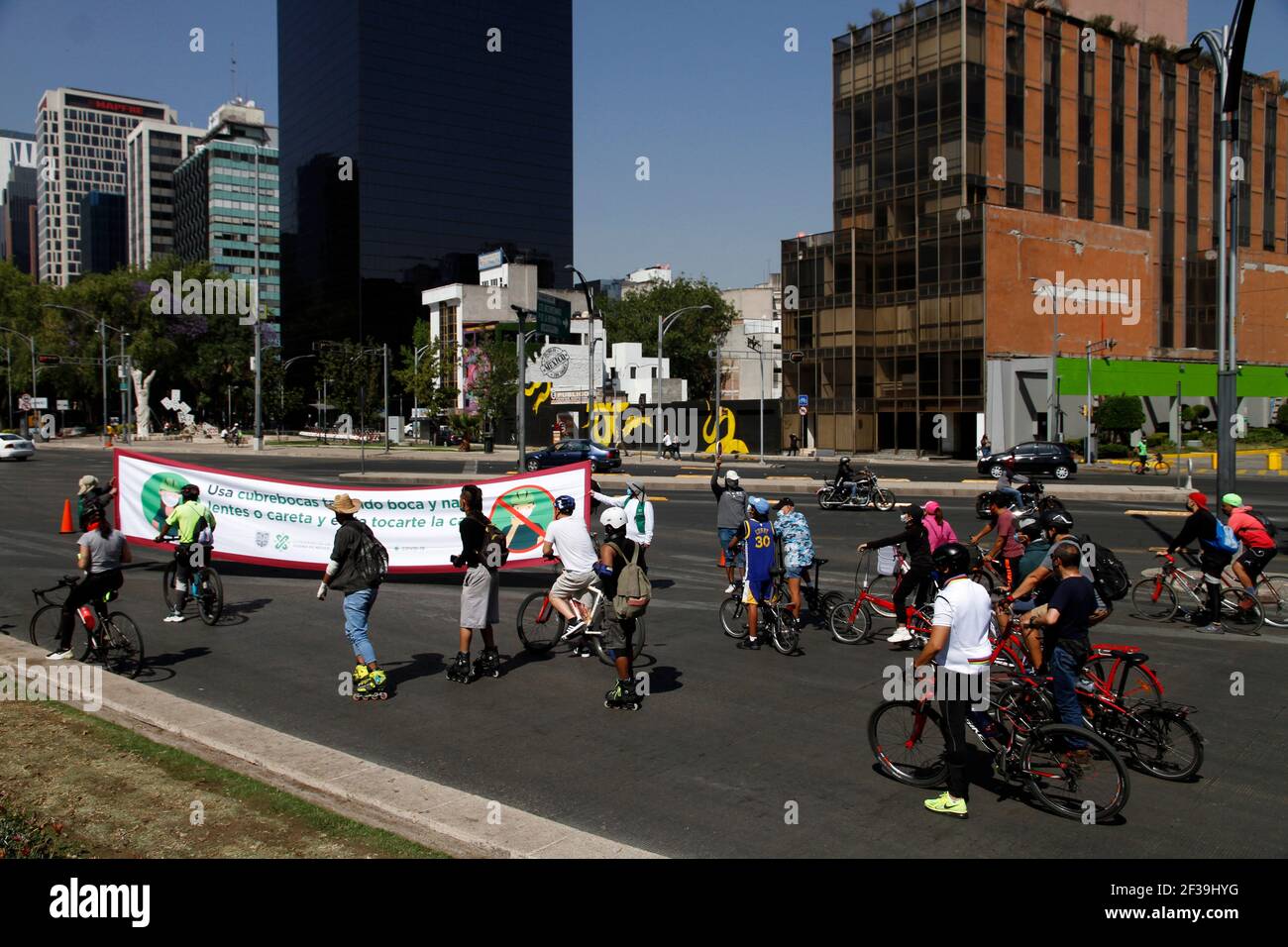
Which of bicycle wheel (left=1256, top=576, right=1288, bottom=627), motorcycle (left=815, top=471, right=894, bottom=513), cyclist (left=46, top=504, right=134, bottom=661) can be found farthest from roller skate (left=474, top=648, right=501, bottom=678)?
motorcycle (left=815, top=471, right=894, bottom=513)

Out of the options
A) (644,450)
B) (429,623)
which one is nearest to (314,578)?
(429,623)

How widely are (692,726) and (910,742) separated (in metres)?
2.11

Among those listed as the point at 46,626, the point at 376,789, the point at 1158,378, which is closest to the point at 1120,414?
the point at 1158,378

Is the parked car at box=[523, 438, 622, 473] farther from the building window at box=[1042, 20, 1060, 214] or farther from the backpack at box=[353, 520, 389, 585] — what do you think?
the building window at box=[1042, 20, 1060, 214]

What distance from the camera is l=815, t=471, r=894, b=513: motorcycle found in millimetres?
29016

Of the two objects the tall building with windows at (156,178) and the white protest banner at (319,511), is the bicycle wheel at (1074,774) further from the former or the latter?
the tall building with windows at (156,178)

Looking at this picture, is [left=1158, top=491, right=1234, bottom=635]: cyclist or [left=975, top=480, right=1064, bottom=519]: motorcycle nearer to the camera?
[left=1158, top=491, right=1234, bottom=635]: cyclist

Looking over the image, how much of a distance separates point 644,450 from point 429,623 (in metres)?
60.2

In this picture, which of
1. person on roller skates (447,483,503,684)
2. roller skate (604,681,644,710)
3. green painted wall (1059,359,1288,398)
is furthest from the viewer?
green painted wall (1059,359,1288,398)

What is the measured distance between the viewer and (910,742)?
7531 millimetres

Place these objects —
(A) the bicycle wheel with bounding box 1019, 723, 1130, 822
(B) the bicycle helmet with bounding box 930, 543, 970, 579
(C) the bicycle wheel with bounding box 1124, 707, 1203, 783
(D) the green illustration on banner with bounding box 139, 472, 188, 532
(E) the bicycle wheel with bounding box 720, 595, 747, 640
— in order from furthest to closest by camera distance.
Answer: (D) the green illustration on banner with bounding box 139, 472, 188, 532 → (E) the bicycle wheel with bounding box 720, 595, 747, 640 → (C) the bicycle wheel with bounding box 1124, 707, 1203, 783 → (B) the bicycle helmet with bounding box 930, 543, 970, 579 → (A) the bicycle wheel with bounding box 1019, 723, 1130, 822

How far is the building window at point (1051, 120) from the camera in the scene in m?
67.0

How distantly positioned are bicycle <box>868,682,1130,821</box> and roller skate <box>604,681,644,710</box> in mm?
2502

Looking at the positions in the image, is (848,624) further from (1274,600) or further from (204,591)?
(204,591)
